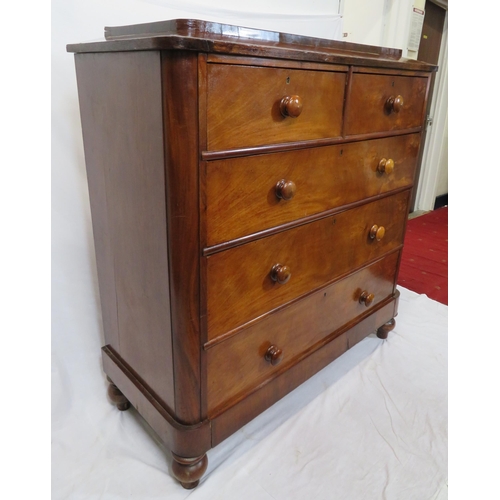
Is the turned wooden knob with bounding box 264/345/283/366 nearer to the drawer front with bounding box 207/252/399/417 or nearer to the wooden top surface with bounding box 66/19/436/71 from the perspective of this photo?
the drawer front with bounding box 207/252/399/417

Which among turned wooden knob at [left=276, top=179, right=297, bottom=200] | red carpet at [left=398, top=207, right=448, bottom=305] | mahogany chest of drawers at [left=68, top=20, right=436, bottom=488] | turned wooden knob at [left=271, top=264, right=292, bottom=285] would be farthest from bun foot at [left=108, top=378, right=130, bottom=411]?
red carpet at [left=398, top=207, right=448, bottom=305]

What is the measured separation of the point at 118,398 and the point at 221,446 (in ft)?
1.22

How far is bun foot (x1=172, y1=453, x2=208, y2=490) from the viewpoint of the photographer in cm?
108

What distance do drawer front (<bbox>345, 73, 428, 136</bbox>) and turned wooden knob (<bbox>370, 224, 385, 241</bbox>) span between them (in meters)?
0.33

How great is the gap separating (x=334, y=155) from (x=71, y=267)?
35.5 inches

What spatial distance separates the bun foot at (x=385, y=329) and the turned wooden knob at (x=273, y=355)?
2.51ft

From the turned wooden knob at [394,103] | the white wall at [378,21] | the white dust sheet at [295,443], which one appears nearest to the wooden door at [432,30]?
the white wall at [378,21]

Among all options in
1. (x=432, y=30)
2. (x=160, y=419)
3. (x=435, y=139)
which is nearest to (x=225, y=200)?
(x=160, y=419)

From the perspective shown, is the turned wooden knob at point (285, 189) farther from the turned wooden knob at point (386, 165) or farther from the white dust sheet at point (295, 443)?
the white dust sheet at point (295, 443)

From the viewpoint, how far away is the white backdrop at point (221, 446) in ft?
3.75

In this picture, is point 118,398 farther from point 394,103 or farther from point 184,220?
point 394,103

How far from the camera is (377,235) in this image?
1423 millimetres

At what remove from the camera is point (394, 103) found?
1.24 meters
